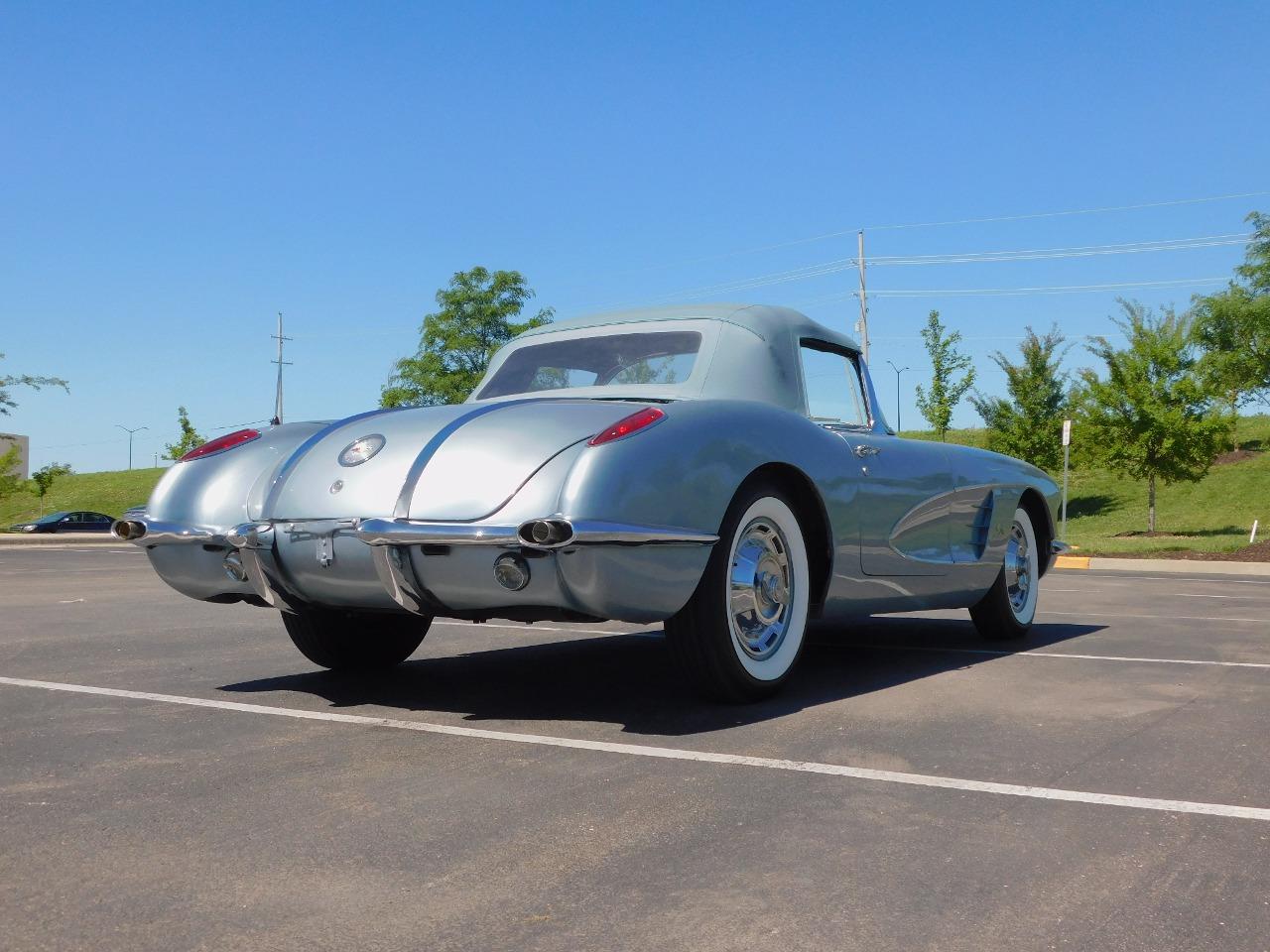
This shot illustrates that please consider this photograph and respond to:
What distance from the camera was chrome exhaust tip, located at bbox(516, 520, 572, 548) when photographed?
3961mm

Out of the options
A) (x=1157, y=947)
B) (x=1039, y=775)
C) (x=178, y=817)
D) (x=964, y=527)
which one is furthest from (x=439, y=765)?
(x=964, y=527)

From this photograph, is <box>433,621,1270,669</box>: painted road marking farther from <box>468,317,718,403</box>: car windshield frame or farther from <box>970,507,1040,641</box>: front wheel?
<box>468,317,718,403</box>: car windshield frame

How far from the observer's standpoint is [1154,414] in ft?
99.0

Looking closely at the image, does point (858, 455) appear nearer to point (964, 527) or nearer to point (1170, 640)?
point (964, 527)

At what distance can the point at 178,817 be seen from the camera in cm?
318

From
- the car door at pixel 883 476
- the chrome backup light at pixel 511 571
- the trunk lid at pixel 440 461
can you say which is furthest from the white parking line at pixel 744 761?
the car door at pixel 883 476

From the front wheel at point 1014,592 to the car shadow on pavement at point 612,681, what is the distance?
107mm

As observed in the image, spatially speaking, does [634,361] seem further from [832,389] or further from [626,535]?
[626,535]

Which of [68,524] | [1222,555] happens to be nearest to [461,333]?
[68,524]

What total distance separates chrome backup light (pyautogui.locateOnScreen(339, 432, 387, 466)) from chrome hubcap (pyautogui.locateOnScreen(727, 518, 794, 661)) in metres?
1.37

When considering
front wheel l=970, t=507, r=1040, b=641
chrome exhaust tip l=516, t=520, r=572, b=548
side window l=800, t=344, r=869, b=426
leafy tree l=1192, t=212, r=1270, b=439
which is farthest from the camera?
leafy tree l=1192, t=212, r=1270, b=439

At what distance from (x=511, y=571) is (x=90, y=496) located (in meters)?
73.8

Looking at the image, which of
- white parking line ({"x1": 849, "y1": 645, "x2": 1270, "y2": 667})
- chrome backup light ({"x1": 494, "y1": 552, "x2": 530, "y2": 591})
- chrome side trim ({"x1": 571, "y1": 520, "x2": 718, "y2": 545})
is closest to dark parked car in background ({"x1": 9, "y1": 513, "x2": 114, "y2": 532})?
white parking line ({"x1": 849, "y1": 645, "x2": 1270, "y2": 667})

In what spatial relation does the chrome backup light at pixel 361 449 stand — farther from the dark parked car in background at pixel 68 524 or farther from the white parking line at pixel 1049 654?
the dark parked car in background at pixel 68 524
